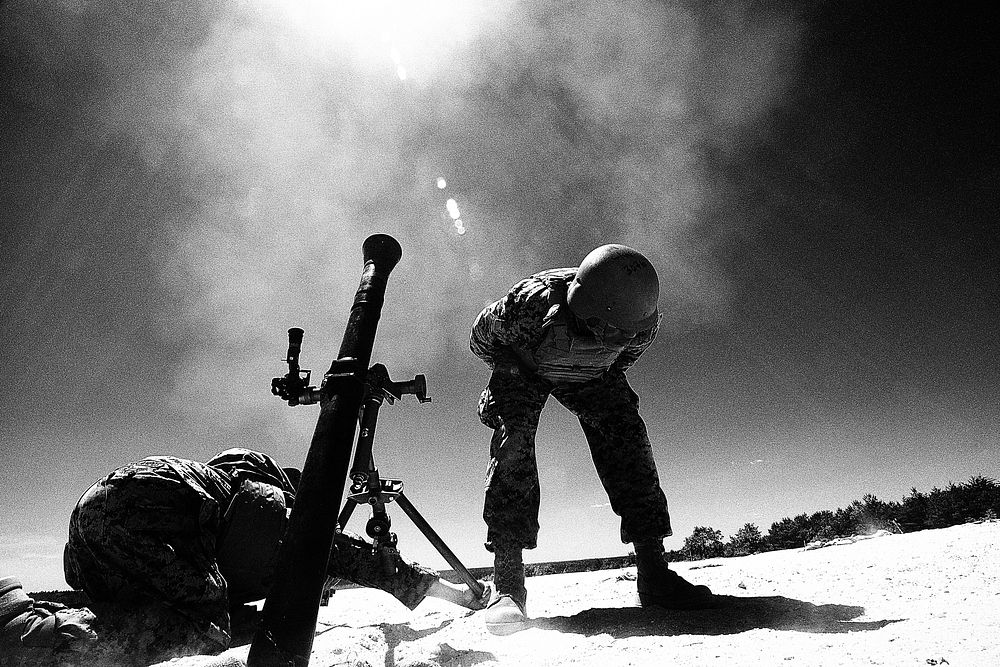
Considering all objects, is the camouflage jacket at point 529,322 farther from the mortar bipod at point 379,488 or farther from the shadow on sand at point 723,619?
the shadow on sand at point 723,619

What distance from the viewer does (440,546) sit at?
3.68 m

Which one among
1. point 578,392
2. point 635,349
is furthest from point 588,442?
point 635,349

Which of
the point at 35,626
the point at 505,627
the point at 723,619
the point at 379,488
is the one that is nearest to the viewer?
the point at 35,626

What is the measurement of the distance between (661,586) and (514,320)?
7.50 ft

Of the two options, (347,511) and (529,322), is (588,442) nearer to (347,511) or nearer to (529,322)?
(529,322)

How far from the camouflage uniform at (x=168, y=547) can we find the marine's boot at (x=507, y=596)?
4.68ft

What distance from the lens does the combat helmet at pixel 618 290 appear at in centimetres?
384

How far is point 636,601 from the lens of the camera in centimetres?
377

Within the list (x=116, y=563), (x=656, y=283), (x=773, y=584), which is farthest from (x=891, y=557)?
(x=116, y=563)

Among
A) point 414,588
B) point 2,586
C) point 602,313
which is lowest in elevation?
point 414,588

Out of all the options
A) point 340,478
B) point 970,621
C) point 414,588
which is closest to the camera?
point 340,478

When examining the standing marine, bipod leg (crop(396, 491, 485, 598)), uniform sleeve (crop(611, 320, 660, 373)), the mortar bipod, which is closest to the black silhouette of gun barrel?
the mortar bipod

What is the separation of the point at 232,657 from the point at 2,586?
104 cm

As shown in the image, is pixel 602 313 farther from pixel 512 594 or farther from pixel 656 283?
pixel 512 594
